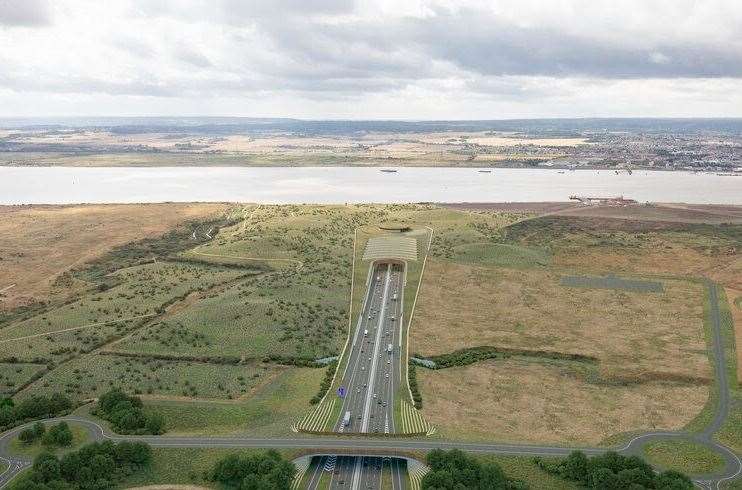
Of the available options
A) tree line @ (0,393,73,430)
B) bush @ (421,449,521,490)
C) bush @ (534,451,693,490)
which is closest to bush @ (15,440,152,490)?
tree line @ (0,393,73,430)

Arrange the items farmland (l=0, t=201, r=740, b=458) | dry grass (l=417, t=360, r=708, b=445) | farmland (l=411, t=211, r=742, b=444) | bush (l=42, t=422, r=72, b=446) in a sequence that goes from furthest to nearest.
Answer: farmland (l=0, t=201, r=740, b=458) < farmland (l=411, t=211, r=742, b=444) < dry grass (l=417, t=360, r=708, b=445) < bush (l=42, t=422, r=72, b=446)

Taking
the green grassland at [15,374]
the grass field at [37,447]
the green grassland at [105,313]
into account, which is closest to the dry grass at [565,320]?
the green grassland at [105,313]

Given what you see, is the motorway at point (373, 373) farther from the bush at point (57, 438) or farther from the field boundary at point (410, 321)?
the bush at point (57, 438)

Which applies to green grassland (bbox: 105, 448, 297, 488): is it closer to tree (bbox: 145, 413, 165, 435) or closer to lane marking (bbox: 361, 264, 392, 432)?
tree (bbox: 145, 413, 165, 435)

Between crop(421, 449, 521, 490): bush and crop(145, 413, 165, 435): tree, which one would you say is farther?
crop(145, 413, 165, 435): tree

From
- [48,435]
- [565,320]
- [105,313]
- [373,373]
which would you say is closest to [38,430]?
[48,435]

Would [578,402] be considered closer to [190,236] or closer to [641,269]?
[641,269]

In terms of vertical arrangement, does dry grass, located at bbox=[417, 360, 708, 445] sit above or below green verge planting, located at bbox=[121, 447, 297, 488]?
below
